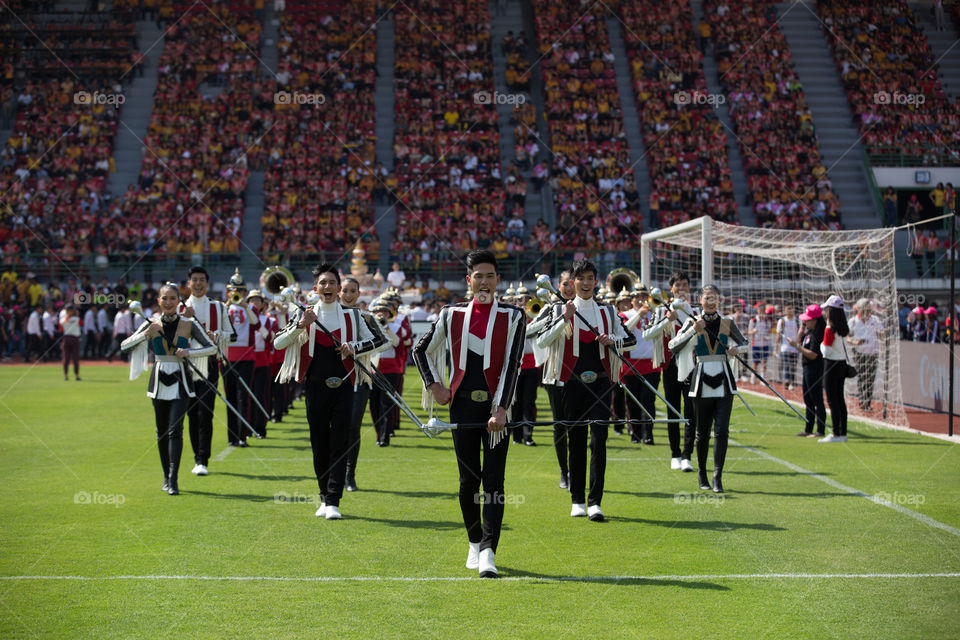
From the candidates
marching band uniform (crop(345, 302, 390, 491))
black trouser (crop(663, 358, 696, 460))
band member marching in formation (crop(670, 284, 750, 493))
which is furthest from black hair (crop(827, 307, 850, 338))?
marching band uniform (crop(345, 302, 390, 491))

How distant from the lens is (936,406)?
617 inches

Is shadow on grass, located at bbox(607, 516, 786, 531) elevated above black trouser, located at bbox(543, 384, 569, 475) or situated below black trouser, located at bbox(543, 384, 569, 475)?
below

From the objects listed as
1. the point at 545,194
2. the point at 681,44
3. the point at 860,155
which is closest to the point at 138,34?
the point at 545,194

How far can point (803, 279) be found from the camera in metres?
20.0

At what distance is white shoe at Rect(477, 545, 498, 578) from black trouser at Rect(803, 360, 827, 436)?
27.5 ft

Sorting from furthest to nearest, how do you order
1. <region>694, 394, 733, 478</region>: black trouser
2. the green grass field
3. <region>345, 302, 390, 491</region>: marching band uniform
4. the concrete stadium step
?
1. the concrete stadium step
2. <region>694, 394, 733, 478</region>: black trouser
3. <region>345, 302, 390, 491</region>: marching band uniform
4. the green grass field

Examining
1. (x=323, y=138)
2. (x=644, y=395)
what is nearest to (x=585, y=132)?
(x=323, y=138)

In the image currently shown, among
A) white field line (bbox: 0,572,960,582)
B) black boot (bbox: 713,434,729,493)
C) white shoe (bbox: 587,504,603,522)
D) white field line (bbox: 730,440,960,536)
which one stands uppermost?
black boot (bbox: 713,434,729,493)

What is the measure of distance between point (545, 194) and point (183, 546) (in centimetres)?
2749

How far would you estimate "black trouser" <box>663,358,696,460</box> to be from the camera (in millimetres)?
9984

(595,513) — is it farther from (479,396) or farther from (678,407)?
(678,407)

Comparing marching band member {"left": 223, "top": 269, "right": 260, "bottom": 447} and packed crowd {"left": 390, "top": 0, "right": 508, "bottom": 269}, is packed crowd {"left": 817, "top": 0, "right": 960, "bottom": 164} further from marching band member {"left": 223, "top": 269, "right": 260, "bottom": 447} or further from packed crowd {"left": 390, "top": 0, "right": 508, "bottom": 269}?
marching band member {"left": 223, "top": 269, "right": 260, "bottom": 447}

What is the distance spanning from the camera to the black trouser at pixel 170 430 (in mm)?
9055

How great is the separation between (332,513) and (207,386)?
2997mm
